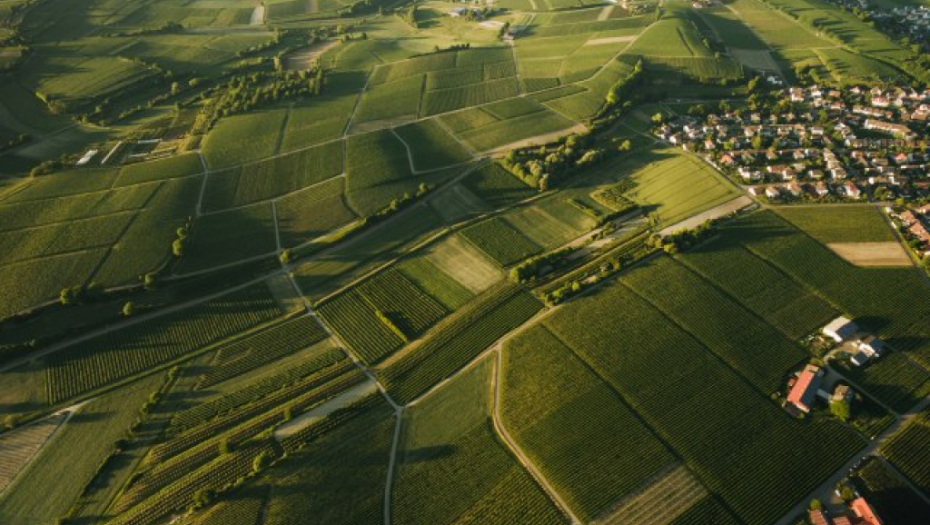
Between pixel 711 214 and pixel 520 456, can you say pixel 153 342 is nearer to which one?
pixel 520 456

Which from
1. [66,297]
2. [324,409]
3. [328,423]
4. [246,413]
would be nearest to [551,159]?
[324,409]

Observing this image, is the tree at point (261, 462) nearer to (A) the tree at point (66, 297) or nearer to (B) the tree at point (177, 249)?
(A) the tree at point (66, 297)

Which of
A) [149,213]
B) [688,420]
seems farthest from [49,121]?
[688,420]

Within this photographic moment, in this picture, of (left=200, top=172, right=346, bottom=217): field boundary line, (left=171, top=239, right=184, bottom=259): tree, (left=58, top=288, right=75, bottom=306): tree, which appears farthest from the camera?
(left=200, top=172, right=346, bottom=217): field boundary line

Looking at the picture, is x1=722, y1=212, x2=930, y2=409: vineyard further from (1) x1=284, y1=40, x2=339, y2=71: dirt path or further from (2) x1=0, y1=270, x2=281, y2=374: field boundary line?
(1) x1=284, y1=40, x2=339, y2=71: dirt path

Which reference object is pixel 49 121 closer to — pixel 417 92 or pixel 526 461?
pixel 417 92

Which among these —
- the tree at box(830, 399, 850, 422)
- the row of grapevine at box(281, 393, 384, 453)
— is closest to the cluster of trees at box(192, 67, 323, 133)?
the row of grapevine at box(281, 393, 384, 453)

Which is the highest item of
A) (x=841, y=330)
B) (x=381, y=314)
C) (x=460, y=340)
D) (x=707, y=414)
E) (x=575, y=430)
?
(x=841, y=330)
